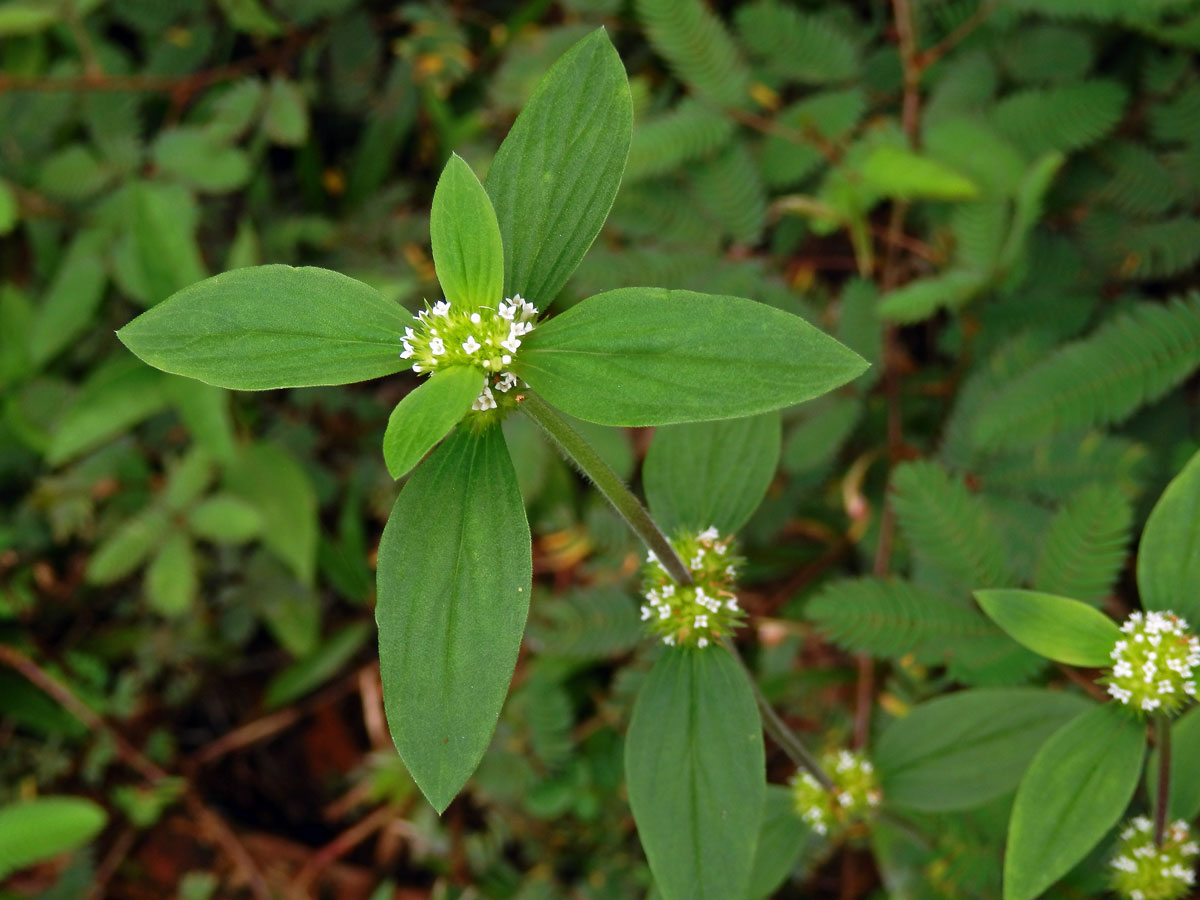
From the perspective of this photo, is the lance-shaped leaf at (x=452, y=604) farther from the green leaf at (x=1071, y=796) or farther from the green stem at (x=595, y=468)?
the green leaf at (x=1071, y=796)

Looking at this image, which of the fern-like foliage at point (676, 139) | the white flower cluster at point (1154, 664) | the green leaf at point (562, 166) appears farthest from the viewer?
the fern-like foliage at point (676, 139)

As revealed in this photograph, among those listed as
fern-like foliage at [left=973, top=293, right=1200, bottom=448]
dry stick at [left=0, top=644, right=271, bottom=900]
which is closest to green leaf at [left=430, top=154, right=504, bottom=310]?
fern-like foliage at [left=973, top=293, right=1200, bottom=448]

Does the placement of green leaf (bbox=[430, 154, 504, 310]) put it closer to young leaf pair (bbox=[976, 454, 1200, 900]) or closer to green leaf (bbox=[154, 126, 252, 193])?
young leaf pair (bbox=[976, 454, 1200, 900])

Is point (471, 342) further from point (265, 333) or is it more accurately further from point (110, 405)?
point (110, 405)

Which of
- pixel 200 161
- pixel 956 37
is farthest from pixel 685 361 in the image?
pixel 200 161

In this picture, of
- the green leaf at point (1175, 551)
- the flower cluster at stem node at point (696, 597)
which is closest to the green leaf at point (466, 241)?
the flower cluster at stem node at point (696, 597)

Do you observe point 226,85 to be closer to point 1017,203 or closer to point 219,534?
point 219,534
